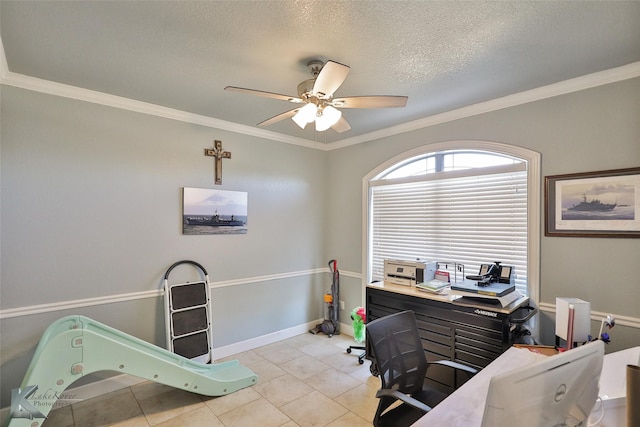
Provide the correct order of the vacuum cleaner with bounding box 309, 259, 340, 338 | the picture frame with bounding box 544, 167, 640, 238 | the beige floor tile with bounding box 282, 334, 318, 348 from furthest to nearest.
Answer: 1. the vacuum cleaner with bounding box 309, 259, 340, 338
2. the beige floor tile with bounding box 282, 334, 318, 348
3. the picture frame with bounding box 544, 167, 640, 238

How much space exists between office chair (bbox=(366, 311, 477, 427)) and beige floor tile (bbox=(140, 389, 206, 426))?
179 centimetres

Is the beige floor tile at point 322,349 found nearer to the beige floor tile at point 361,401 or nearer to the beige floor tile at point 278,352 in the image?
the beige floor tile at point 278,352

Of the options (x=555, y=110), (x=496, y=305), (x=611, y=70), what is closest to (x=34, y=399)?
(x=496, y=305)

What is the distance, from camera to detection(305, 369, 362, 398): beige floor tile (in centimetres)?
286

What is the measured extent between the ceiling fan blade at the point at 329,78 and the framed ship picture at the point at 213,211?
1.98 meters

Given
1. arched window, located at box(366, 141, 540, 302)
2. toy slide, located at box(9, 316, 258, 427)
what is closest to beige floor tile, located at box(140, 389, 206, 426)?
toy slide, located at box(9, 316, 258, 427)

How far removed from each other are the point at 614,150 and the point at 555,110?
0.54 metres

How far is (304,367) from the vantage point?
3.31m

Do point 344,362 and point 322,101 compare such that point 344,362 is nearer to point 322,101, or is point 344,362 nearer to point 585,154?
point 322,101

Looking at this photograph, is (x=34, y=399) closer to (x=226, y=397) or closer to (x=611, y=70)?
(x=226, y=397)

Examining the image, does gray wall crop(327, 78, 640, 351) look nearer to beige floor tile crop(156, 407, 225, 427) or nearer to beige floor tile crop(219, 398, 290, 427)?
beige floor tile crop(219, 398, 290, 427)

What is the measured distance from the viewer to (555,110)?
8.49 feet

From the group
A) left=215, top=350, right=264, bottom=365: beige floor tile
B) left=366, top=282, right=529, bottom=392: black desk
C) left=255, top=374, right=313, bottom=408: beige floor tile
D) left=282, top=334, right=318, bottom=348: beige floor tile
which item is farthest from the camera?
left=282, top=334, right=318, bottom=348: beige floor tile

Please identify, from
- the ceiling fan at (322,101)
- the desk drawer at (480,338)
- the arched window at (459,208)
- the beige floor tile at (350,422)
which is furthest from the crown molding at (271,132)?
the beige floor tile at (350,422)
